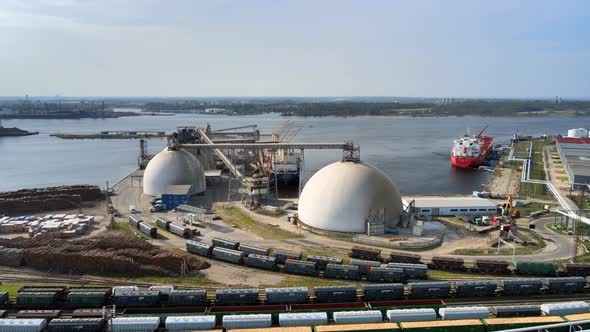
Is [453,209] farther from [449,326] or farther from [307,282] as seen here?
[449,326]

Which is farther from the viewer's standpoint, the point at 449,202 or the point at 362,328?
the point at 449,202

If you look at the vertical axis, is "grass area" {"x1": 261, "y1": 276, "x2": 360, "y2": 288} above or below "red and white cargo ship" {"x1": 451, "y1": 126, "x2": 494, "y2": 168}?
below

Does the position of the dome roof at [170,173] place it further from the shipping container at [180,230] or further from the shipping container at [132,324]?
the shipping container at [132,324]

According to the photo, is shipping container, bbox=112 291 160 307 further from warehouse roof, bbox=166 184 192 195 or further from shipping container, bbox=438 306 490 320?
warehouse roof, bbox=166 184 192 195

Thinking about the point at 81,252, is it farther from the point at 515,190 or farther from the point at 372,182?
the point at 515,190

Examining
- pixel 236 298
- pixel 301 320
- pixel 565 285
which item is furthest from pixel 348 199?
pixel 301 320

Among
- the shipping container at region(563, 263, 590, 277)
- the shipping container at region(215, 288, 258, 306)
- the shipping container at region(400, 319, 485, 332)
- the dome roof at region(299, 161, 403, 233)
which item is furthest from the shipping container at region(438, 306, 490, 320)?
the dome roof at region(299, 161, 403, 233)

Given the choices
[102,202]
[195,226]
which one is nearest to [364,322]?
[195,226]
